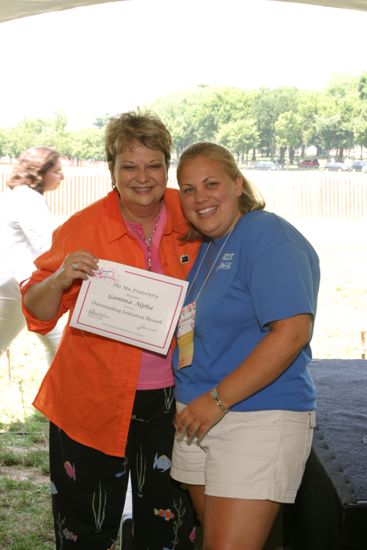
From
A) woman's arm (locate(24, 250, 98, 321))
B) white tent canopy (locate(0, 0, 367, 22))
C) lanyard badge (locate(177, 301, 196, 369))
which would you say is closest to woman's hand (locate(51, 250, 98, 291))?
woman's arm (locate(24, 250, 98, 321))

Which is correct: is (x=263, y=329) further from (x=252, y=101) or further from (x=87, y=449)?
(x=252, y=101)

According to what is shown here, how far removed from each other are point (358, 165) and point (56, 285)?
35.9 ft

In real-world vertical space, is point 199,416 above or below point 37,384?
above

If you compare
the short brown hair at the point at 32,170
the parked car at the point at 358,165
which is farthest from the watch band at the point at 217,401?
the parked car at the point at 358,165

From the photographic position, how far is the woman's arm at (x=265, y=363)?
1.65 metres

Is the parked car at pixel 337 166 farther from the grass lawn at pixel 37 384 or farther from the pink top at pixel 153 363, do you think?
the pink top at pixel 153 363

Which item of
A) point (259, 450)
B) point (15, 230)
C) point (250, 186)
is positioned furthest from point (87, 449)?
point (15, 230)

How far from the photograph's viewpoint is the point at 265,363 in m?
1.65

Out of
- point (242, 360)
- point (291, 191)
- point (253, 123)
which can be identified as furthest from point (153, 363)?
point (291, 191)

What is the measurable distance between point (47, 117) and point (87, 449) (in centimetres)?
989

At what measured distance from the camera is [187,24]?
43.0 ft

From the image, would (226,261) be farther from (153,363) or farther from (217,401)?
(153,363)

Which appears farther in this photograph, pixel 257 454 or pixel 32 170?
pixel 32 170

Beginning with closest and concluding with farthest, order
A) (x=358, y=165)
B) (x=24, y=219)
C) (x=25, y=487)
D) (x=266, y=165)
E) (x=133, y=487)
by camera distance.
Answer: (x=133, y=487) < (x=25, y=487) < (x=24, y=219) < (x=266, y=165) < (x=358, y=165)
